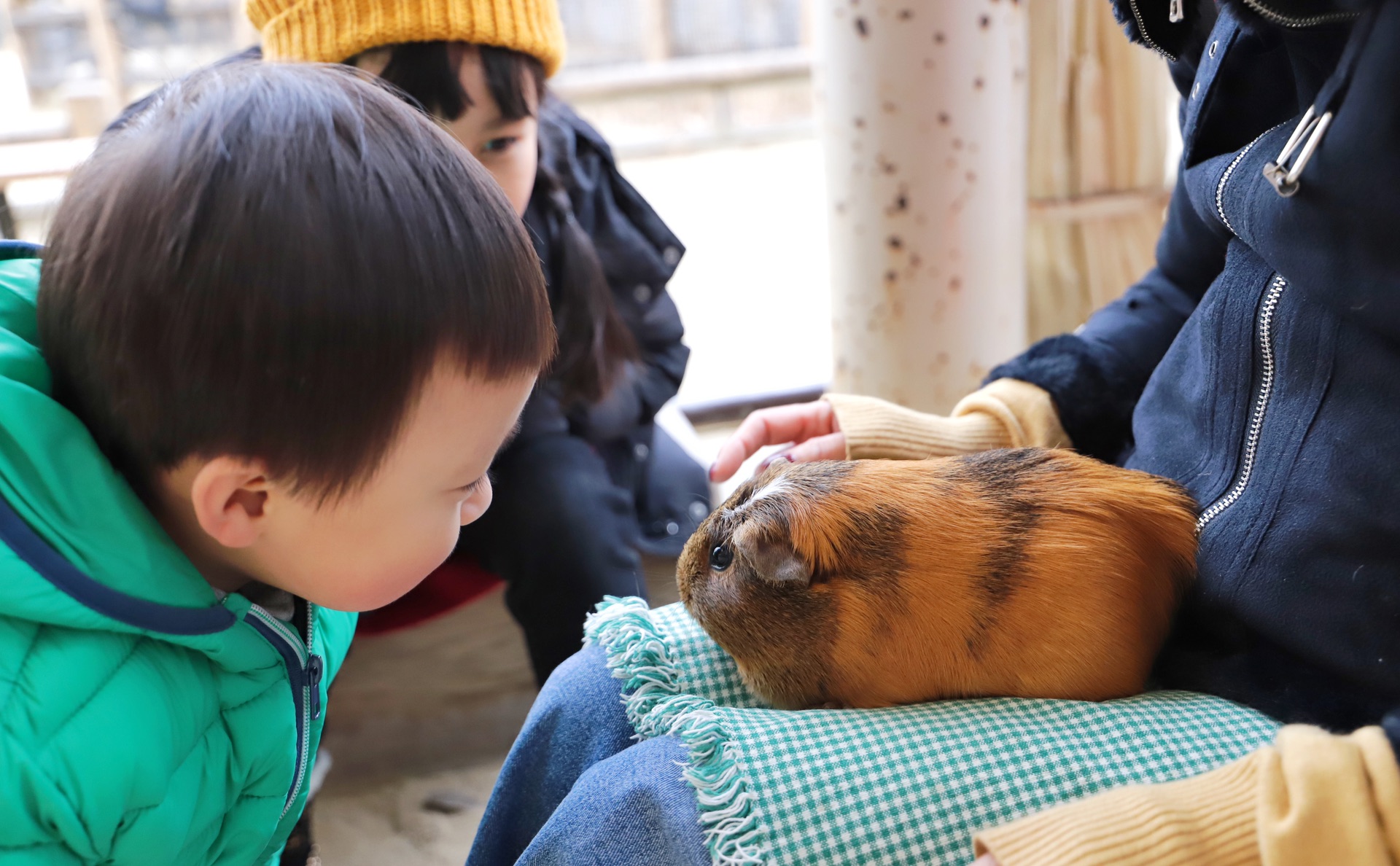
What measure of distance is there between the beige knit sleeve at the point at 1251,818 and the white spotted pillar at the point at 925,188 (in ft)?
3.62

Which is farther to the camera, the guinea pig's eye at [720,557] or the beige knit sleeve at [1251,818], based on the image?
the guinea pig's eye at [720,557]

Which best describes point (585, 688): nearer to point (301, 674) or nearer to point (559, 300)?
point (301, 674)

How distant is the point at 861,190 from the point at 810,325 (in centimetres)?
156

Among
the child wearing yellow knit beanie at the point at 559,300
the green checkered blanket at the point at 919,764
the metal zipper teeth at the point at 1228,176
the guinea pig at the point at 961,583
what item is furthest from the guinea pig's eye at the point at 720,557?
the child wearing yellow knit beanie at the point at 559,300

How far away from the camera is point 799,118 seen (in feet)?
16.4

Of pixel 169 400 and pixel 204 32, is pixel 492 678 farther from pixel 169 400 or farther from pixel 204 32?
pixel 204 32

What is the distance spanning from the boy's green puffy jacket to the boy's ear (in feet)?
0.13

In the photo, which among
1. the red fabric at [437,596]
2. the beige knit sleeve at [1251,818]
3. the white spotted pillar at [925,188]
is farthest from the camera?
the white spotted pillar at [925,188]

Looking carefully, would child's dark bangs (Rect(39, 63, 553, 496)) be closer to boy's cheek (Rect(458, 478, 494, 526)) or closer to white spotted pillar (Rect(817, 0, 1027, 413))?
boy's cheek (Rect(458, 478, 494, 526))

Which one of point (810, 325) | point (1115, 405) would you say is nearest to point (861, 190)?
point (1115, 405)

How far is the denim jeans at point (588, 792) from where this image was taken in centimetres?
66

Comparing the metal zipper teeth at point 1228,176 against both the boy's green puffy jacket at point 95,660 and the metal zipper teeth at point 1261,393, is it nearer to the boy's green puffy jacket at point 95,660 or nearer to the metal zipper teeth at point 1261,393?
the metal zipper teeth at point 1261,393

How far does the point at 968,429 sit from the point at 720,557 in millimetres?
299

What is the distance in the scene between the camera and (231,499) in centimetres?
64
